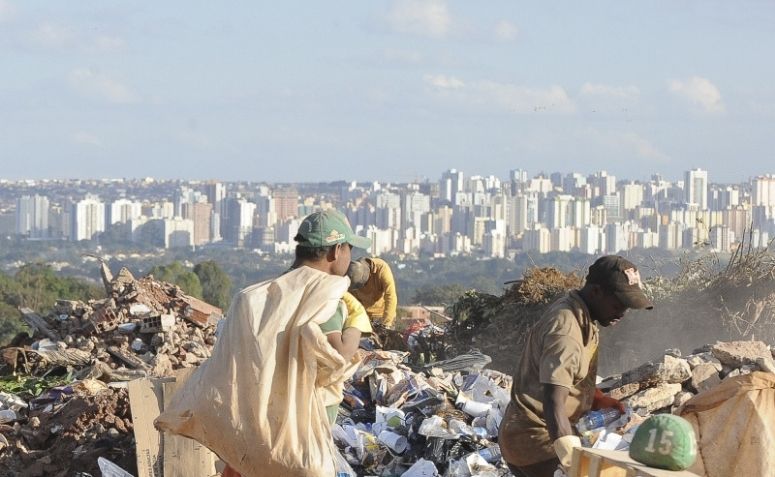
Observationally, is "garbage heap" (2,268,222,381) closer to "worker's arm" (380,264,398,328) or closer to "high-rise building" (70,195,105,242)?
"worker's arm" (380,264,398,328)

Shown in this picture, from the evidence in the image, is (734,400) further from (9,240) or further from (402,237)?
(9,240)

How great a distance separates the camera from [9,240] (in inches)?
3979

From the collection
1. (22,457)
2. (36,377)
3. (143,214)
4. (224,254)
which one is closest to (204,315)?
(36,377)

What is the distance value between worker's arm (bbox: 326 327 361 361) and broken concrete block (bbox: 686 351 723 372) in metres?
4.07

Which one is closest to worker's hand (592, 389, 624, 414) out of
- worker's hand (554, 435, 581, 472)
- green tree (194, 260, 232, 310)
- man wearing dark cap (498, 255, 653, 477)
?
man wearing dark cap (498, 255, 653, 477)

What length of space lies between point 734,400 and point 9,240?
10237 centimetres

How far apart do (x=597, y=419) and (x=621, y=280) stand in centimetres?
142

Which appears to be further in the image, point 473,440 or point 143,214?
point 143,214

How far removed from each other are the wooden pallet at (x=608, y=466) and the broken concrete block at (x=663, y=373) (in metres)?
4.04

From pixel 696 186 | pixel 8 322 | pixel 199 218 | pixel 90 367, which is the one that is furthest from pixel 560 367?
pixel 199 218

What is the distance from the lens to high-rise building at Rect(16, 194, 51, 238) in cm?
10738

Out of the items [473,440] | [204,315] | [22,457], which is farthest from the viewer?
[204,315]

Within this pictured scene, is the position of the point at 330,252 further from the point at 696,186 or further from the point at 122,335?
the point at 696,186

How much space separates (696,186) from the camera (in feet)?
214
